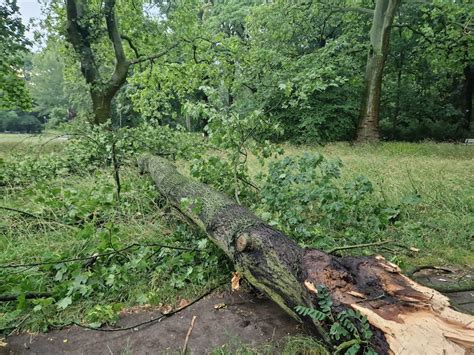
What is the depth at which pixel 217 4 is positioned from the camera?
2370 cm

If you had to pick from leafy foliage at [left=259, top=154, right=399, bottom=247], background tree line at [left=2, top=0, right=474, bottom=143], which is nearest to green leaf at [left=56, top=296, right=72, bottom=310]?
leafy foliage at [left=259, top=154, right=399, bottom=247]

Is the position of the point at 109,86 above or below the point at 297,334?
above

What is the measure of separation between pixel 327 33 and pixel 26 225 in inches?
667

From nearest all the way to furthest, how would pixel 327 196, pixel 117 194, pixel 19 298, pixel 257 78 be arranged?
1. pixel 19 298
2. pixel 327 196
3. pixel 117 194
4. pixel 257 78

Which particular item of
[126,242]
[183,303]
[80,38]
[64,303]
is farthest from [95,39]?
[183,303]

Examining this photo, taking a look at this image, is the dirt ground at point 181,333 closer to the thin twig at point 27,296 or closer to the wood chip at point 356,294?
the thin twig at point 27,296

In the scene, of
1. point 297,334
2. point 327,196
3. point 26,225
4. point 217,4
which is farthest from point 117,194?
point 217,4

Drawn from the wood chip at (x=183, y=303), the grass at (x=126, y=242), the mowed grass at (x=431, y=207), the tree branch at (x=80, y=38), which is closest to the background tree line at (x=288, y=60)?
the tree branch at (x=80, y=38)

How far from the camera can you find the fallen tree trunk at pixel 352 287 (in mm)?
1460

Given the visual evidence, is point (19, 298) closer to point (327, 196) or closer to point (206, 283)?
point (206, 283)

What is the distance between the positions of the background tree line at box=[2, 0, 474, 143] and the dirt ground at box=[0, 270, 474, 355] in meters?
3.68

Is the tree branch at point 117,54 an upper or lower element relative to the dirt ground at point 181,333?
upper

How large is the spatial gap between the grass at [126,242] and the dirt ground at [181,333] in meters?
0.12

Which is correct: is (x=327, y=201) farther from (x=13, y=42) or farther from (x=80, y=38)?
(x=13, y=42)
